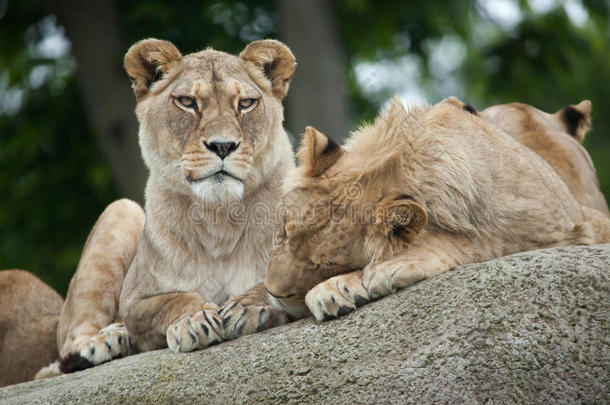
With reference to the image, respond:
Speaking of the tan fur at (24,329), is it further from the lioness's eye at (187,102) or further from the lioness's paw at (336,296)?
the lioness's paw at (336,296)

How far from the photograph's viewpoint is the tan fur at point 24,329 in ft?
17.6

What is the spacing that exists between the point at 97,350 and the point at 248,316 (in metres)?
1.15

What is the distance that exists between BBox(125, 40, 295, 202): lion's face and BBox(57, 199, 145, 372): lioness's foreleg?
3.17 feet

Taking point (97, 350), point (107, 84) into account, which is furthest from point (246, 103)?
point (107, 84)

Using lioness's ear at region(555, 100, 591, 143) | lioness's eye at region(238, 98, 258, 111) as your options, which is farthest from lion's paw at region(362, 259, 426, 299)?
lioness's ear at region(555, 100, 591, 143)

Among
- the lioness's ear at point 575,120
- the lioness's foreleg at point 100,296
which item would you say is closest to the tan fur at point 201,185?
the lioness's foreleg at point 100,296

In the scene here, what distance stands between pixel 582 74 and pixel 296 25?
19.7ft

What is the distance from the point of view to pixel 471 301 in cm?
325

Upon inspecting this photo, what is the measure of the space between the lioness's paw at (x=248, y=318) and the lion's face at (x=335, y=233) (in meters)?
0.25

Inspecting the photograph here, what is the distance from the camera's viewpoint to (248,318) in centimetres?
390

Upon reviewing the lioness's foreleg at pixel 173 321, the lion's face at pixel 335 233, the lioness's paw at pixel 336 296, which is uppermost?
the lion's face at pixel 335 233

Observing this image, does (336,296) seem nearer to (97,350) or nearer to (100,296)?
(97,350)

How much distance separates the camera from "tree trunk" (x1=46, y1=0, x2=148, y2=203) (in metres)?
9.09

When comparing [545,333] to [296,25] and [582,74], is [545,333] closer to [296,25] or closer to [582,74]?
[296,25]
